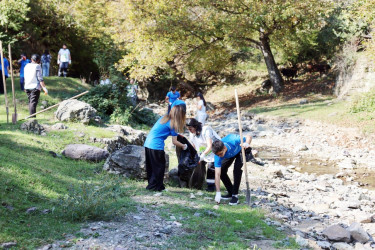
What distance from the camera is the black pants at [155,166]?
769 centimetres

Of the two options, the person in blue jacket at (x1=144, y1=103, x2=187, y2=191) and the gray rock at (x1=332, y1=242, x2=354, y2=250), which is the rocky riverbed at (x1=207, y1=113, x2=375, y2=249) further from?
the person in blue jacket at (x1=144, y1=103, x2=187, y2=191)

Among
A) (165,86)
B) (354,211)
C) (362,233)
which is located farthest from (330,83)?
(362,233)

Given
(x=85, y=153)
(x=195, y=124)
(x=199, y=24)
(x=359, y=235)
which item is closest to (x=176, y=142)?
(x=195, y=124)

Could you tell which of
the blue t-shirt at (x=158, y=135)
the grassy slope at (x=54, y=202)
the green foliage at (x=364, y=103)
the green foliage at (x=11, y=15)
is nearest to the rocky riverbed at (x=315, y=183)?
the grassy slope at (x=54, y=202)

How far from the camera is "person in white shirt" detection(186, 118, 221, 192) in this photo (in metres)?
8.04

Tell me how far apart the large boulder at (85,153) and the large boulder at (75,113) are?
2875mm

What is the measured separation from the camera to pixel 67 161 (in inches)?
380

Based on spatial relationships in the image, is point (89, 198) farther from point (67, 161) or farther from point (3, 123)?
point (3, 123)

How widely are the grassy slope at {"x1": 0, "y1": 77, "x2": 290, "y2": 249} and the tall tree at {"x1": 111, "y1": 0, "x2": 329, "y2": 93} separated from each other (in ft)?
44.5

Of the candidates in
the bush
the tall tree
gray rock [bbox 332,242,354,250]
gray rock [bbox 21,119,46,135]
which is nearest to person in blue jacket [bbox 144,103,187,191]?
the bush

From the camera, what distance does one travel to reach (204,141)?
8.39 m

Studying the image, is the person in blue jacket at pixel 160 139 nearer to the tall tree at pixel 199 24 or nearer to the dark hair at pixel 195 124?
the dark hair at pixel 195 124

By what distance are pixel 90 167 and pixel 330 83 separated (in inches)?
796

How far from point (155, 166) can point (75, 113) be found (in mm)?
6137
